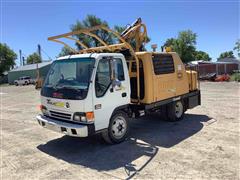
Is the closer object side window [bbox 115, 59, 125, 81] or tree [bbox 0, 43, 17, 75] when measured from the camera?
side window [bbox 115, 59, 125, 81]

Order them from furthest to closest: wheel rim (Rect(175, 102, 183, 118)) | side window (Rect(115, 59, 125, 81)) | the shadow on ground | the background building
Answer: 1. the background building
2. wheel rim (Rect(175, 102, 183, 118))
3. side window (Rect(115, 59, 125, 81))
4. the shadow on ground

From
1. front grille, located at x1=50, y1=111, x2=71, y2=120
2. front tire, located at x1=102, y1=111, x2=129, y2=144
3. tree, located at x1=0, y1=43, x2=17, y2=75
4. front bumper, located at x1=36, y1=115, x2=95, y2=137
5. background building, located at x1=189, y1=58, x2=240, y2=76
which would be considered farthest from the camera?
tree, located at x1=0, y1=43, x2=17, y2=75

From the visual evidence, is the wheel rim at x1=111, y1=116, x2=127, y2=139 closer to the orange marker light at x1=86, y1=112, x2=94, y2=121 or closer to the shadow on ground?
the shadow on ground

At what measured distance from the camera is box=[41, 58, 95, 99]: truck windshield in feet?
17.7

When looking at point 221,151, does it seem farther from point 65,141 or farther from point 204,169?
point 65,141

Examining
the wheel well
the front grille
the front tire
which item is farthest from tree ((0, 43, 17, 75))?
the front tire

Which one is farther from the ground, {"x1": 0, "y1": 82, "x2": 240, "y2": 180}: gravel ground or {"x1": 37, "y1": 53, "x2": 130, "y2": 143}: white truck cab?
{"x1": 37, "y1": 53, "x2": 130, "y2": 143}: white truck cab

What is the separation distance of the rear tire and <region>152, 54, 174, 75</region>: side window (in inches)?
46.9

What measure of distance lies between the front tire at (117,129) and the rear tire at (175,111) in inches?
89.8

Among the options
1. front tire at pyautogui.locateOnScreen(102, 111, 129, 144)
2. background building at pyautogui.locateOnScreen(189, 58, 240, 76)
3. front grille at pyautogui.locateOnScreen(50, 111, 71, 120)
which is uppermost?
background building at pyautogui.locateOnScreen(189, 58, 240, 76)

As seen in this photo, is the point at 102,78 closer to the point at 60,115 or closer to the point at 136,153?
the point at 60,115

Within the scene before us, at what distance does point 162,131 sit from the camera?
7.21 m

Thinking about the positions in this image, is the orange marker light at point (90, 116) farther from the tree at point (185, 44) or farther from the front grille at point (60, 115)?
the tree at point (185, 44)

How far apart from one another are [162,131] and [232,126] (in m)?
2.22
